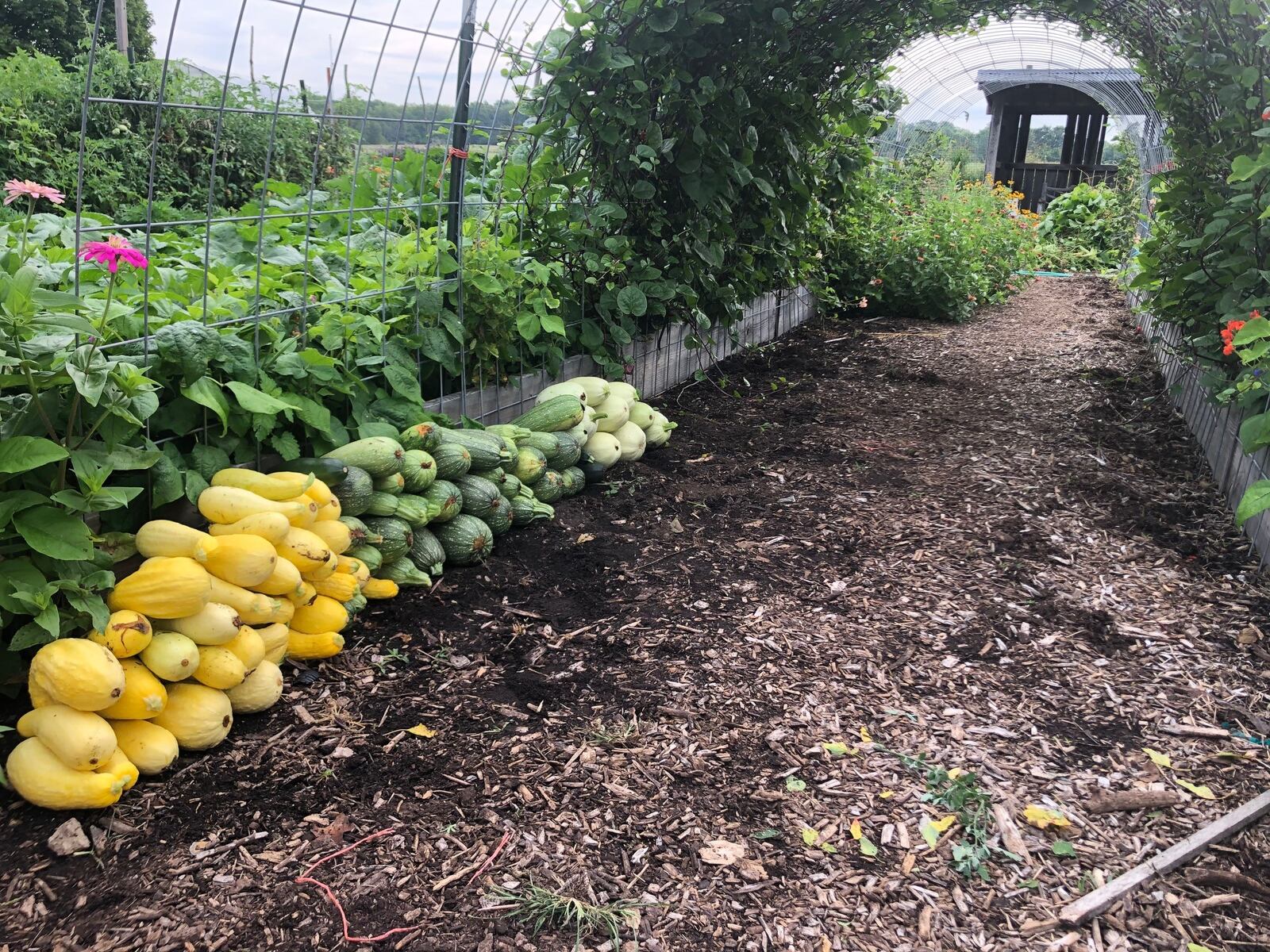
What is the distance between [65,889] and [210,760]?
42 centimetres

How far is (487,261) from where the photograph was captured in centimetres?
380

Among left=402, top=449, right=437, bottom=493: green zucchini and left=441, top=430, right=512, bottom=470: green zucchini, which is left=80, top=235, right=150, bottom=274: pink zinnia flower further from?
left=441, top=430, right=512, bottom=470: green zucchini

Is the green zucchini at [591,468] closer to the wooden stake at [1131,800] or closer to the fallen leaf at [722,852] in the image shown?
the fallen leaf at [722,852]

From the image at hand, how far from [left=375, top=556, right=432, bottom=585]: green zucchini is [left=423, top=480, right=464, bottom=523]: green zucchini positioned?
0.68ft

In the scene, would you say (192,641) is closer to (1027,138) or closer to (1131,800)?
(1131,800)

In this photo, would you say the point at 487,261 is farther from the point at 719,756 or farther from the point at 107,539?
the point at 719,756

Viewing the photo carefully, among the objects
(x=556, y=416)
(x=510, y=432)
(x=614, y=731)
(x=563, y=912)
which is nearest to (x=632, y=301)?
(x=556, y=416)

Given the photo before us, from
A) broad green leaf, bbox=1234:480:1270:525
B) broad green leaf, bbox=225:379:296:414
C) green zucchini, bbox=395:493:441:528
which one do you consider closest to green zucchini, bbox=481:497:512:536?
green zucchini, bbox=395:493:441:528

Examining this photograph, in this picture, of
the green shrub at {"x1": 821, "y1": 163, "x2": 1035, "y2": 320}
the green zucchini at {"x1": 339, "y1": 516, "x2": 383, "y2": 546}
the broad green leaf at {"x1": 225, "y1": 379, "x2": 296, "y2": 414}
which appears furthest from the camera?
the green shrub at {"x1": 821, "y1": 163, "x2": 1035, "y2": 320}

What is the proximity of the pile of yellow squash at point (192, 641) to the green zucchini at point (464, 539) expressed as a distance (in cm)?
47

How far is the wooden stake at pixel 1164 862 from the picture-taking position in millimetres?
1879

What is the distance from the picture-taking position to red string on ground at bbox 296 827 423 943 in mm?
1728

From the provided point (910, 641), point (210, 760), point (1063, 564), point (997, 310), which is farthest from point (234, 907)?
point (997, 310)

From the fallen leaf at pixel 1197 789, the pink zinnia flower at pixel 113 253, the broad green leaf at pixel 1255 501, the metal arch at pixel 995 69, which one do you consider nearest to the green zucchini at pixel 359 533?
the pink zinnia flower at pixel 113 253
